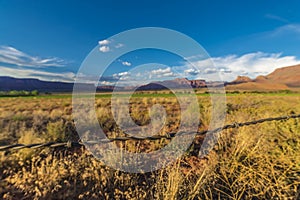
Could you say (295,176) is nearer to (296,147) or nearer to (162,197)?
(296,147)

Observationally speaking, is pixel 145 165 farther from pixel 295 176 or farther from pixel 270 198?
pixel 295 176

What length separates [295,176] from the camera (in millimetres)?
3408

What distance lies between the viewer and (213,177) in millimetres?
3598

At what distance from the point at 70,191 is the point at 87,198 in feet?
1.32

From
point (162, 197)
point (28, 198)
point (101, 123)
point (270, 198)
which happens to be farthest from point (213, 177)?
point (101, 123)

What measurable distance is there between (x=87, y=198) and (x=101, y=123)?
25.8 feet

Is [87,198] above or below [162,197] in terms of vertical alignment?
below

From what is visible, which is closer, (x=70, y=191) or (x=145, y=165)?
(x=70, y=191)

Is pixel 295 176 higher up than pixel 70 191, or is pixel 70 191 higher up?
pixel 295 176

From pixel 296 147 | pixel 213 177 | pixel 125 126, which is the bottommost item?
pixel 125 126

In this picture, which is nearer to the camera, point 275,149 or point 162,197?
point 162,197

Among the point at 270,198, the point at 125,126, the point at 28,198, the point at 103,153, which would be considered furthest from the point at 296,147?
the point at 125,126

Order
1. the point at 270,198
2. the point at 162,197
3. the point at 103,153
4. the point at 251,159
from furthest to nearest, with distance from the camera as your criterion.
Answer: the point at 103,153
the point at 251,159
the point at 270,198
the point at 162,197

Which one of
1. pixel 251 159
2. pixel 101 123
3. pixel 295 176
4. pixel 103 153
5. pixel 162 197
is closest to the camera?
pixel 162 197
